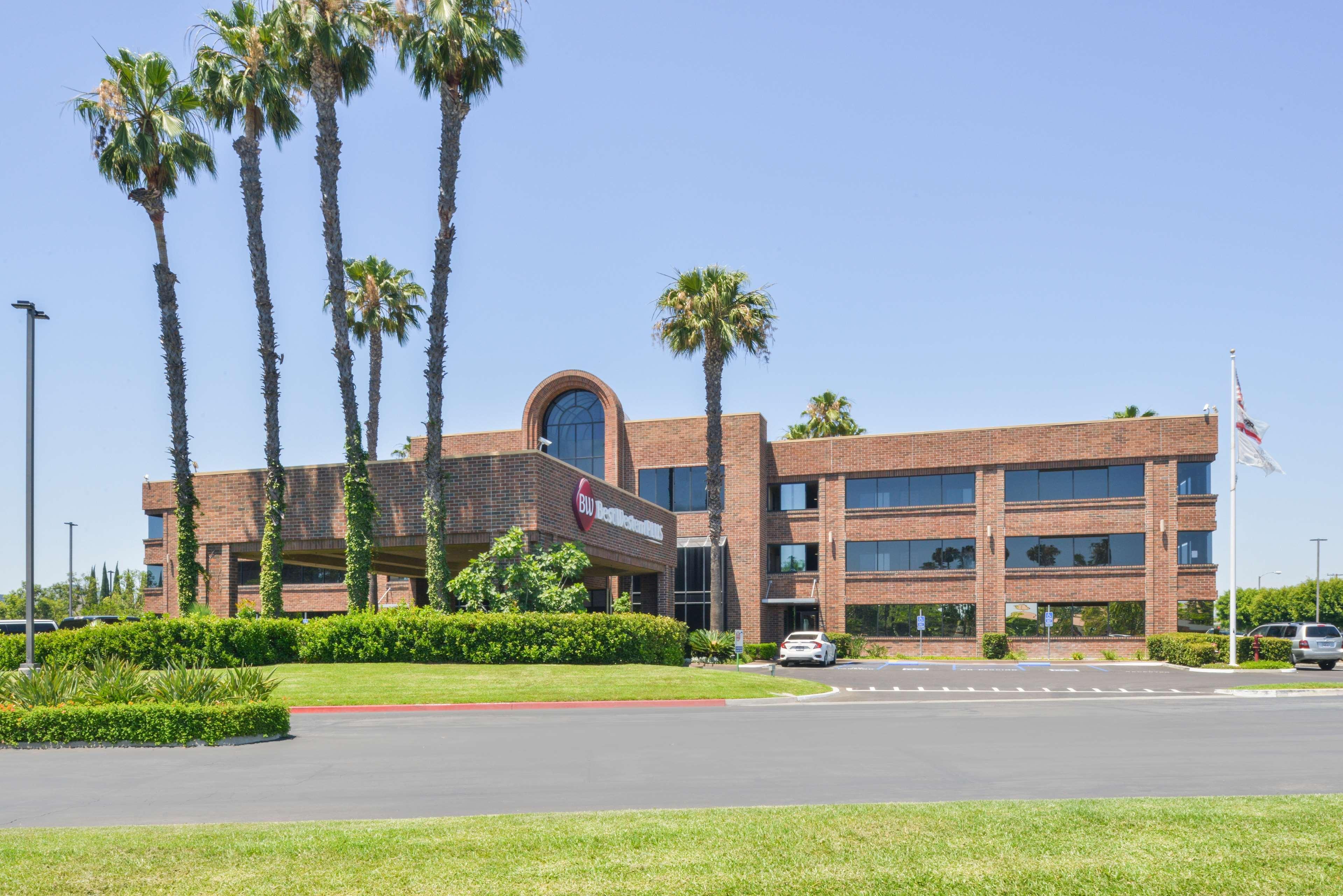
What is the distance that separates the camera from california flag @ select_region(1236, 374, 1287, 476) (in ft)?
118

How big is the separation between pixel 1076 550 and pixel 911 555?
23.4ft

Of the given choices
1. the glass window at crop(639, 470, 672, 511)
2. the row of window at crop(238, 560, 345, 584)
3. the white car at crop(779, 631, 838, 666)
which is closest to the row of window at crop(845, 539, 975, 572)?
the glass window at crop(639, 470, 672, 511)

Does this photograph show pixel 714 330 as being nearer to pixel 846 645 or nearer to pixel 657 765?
pixel 846 645

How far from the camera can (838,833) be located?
769 cm

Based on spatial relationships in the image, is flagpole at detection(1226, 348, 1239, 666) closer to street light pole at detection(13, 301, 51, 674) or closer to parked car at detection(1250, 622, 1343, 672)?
parked car at detection(1250, 622, 1343, 672)

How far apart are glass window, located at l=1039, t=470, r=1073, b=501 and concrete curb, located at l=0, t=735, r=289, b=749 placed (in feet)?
132

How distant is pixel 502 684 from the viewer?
79.0ft

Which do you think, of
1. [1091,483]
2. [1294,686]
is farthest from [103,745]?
[1091,483]

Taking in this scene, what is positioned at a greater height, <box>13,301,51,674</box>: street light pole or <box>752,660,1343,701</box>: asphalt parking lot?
<box>13,301,51,674</box>: street light pole

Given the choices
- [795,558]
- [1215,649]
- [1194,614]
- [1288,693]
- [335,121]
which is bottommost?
[1215,649]

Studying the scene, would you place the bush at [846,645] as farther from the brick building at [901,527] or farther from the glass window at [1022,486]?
the glass window at [1022,486]

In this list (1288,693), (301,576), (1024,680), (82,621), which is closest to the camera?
(1288,693)

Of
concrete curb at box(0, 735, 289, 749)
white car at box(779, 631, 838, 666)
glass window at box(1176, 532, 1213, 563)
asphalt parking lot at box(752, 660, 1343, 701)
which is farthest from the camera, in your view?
glass window at box(1176, 532, 1213, 563)

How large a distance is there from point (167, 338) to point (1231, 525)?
3437cm
